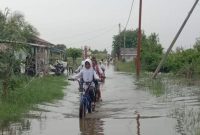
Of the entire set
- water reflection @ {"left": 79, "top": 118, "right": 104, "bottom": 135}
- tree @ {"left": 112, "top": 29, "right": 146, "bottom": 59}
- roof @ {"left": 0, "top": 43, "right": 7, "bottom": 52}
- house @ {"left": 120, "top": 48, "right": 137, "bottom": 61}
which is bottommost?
water reflection @ {"left": 79, "top": 118, "right": 104, "bottom": 135}

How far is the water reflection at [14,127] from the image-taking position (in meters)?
12.0

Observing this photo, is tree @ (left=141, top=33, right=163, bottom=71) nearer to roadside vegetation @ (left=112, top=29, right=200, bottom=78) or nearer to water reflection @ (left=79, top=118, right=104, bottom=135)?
roadside vegetation @ (left=112, top=29, right=200, bottom=78)

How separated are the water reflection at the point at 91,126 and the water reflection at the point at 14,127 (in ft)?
4.57

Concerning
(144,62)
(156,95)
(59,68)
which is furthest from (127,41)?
(156,95)

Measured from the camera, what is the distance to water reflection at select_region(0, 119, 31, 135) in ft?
39.3

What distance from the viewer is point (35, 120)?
14.3m

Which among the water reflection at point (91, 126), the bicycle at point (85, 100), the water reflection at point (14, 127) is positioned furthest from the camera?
the bicycle at point (85, 100)

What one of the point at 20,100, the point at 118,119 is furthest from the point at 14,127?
the point at 20,100

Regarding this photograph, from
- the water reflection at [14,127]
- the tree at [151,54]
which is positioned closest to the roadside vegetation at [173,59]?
the tree at [151,54]

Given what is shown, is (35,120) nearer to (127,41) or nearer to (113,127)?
(113,127)

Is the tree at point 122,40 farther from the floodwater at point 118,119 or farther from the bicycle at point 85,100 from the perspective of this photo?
the bicycle at point 85,100

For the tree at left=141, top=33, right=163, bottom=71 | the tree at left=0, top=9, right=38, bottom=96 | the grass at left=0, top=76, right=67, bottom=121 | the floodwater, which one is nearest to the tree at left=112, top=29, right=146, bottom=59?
the tree at left=141, top=33, right=163, bottom=71

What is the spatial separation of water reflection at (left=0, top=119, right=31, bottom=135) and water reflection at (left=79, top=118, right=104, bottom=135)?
4.57ft

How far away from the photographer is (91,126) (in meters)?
13.3
